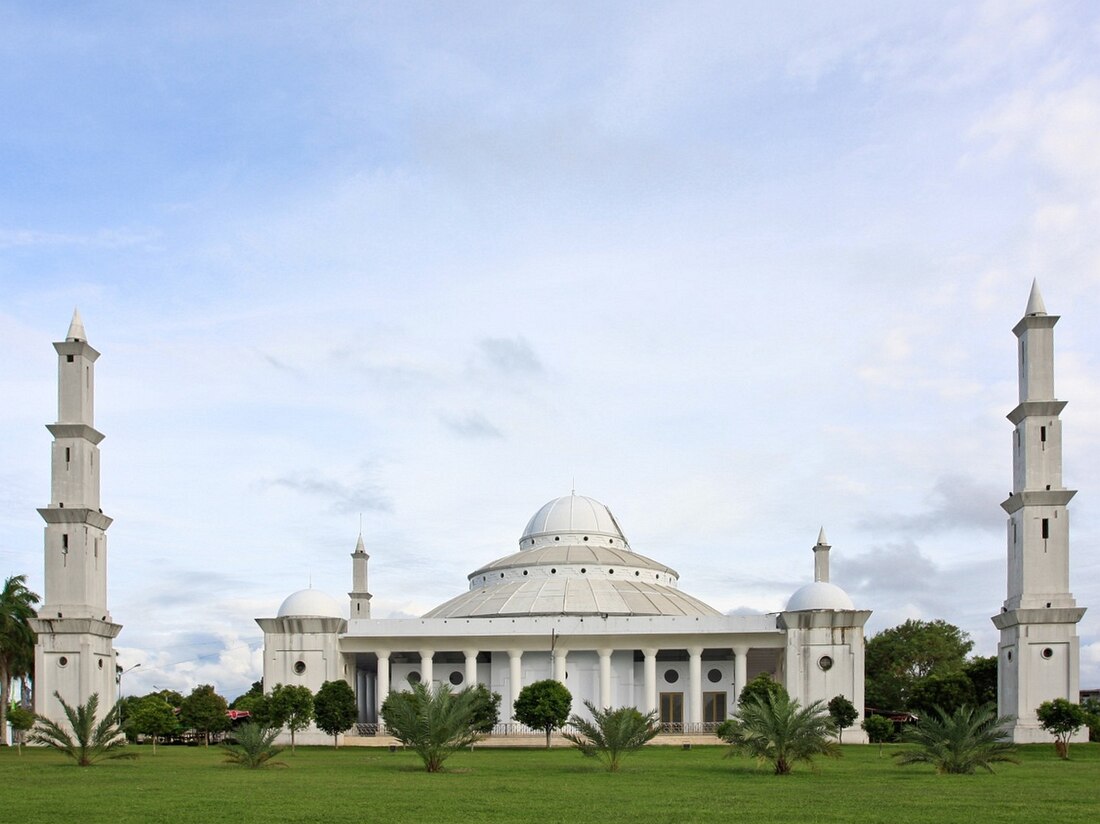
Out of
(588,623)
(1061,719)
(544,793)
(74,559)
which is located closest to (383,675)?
(588,623)

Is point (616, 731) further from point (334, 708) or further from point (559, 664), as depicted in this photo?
point (559, 664)

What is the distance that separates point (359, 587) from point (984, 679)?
36.6 meters

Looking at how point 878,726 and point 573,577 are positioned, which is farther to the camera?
point 573,577

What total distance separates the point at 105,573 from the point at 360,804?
118 feet

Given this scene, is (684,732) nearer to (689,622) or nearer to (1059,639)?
(689,622)

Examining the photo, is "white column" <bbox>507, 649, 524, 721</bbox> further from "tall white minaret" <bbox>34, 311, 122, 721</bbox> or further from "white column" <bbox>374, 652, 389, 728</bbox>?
"tall white minaret" <bbox>34, 311, 122, 721</bbox>

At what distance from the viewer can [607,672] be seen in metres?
62.0

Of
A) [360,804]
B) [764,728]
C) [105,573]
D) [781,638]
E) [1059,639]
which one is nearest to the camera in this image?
[360,804]

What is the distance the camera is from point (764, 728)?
2991 centimetres

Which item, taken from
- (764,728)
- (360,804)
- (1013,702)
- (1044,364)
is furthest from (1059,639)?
(360,804)

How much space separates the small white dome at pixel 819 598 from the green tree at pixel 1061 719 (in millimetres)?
13927

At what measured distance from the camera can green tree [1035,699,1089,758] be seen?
4547cm

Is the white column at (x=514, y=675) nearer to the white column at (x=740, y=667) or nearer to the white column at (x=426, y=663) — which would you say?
the white column at (x=426, y=663)

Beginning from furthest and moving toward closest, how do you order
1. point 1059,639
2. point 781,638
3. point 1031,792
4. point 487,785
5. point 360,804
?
1. point 781,638
2. point 1059,639
3. point 487,785
4. point 1031,792
5. point 360,804
